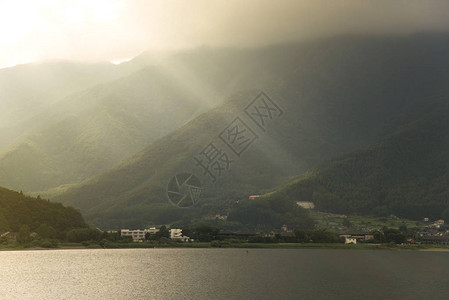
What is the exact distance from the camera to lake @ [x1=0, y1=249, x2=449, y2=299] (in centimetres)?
9450

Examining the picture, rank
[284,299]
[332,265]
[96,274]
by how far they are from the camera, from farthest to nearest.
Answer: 1. [332,265]
2. [96,274]
3. [284,299]

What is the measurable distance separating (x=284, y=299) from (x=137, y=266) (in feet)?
192

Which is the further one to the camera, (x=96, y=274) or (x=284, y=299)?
(x=96, y=274)

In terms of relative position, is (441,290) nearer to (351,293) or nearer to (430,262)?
(351,293)

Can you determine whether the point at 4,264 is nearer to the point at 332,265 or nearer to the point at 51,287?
the point at 51,287

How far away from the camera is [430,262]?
6511 inches

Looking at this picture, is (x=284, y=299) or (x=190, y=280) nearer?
(x=284, y=299)

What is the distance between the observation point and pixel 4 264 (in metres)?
140

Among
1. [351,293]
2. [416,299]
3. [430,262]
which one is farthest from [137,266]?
[430,262]

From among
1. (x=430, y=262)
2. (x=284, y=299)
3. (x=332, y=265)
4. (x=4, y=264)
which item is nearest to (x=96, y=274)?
(x=4, y=264)

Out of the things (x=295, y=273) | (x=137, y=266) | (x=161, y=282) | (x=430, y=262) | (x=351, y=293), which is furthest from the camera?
(x=430, y=262)

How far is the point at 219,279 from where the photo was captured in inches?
4542

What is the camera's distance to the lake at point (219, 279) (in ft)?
310

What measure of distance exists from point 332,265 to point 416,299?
2230 inches
